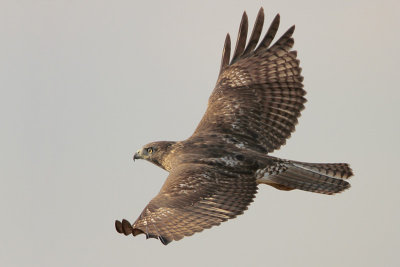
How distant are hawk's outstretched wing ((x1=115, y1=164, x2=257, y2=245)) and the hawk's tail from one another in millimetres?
611

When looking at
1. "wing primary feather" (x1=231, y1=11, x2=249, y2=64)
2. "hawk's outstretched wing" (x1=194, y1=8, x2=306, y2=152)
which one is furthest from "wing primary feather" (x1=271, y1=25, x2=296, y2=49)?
"wing primary feather" (x1=231, y1=11, x2=249, y2=64)

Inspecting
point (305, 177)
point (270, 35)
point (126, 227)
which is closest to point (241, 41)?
point (270, 35)

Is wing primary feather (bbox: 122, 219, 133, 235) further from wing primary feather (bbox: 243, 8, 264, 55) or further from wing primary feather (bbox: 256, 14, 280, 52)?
wing primary feather (bbox: 243, 8, 264, 55)

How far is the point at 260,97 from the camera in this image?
20.9 metres

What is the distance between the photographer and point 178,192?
1772 cm

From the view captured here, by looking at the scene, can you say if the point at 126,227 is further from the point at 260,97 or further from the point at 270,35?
the point at 270,35

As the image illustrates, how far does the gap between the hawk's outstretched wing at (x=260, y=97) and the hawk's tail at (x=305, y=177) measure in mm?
1247

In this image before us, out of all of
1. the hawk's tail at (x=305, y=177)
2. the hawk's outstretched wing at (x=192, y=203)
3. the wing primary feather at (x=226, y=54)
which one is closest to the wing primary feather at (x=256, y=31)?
the wing primary feather at (x=226, y=54)

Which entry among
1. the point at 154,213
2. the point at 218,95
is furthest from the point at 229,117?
the point at 154,213

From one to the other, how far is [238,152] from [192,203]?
2048 millimetres

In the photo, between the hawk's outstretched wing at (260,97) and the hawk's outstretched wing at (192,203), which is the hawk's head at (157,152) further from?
the hawk's outstretched wing at (192,203)

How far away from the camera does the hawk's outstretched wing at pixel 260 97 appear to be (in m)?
20.4

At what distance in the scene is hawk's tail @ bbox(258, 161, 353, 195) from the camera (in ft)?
62.0

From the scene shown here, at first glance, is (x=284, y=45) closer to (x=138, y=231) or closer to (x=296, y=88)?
(x=296, y=88)
